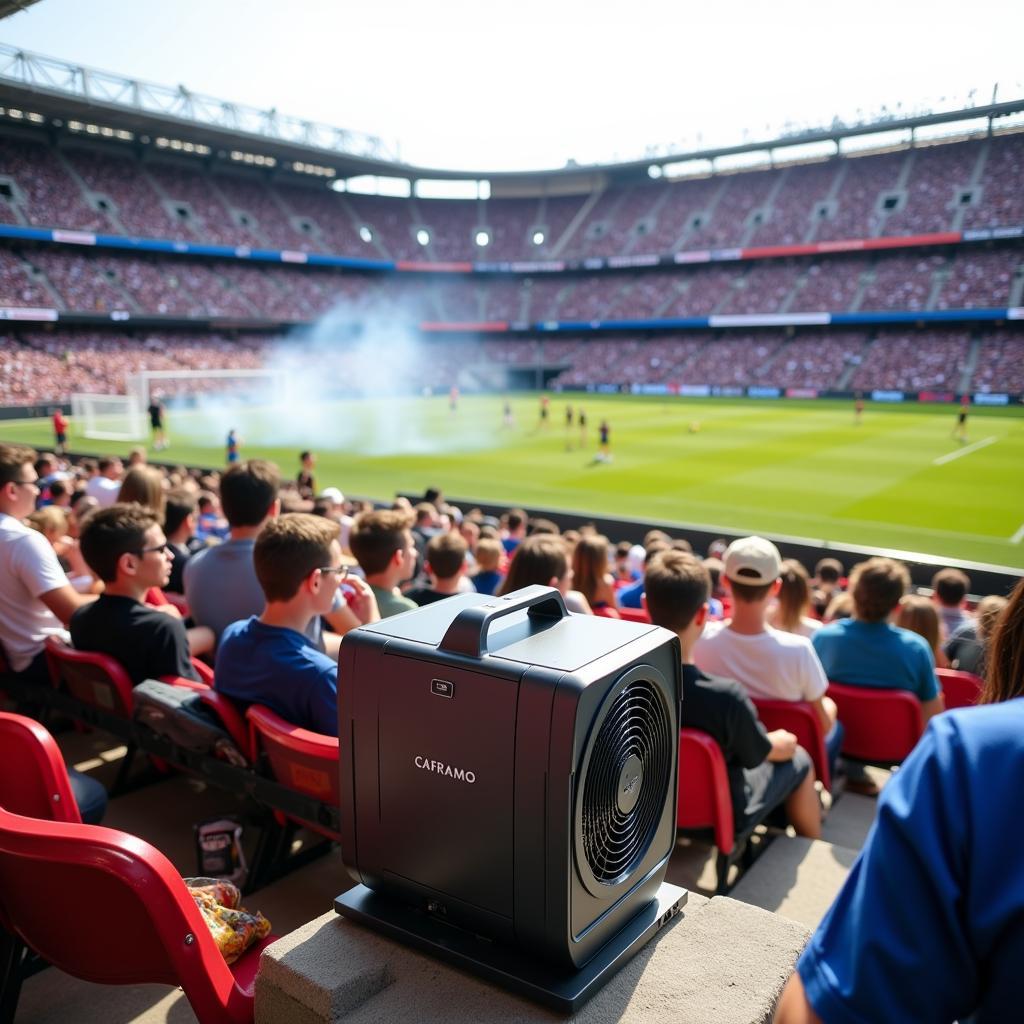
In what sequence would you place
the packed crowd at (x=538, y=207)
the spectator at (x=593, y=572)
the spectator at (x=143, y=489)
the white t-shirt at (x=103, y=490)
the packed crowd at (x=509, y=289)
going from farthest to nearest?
the packed crowd at (x=538, y=207)
the packed crowd at (x=509, y=289)
the white t-shirt at (x=103, y=490)
the spectator at (x=143, y=489)
the spectator at (x=593, y=572)

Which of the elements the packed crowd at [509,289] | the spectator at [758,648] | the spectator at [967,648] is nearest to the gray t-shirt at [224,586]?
the spectator at [758,648]

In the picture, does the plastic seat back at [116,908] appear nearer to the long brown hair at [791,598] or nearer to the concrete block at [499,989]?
the concrete block at [499,989]

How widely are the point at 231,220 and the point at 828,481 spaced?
48449 mm

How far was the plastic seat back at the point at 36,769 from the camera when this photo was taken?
2334mm

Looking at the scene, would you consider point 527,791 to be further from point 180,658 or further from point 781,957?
point 180,658

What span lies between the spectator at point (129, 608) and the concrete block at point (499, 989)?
2.67 meters

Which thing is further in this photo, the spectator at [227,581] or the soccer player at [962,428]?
the soccer player at [962,428]

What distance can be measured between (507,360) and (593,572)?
57.4 m

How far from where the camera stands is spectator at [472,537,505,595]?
689 cm

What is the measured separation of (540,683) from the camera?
52.6 inches

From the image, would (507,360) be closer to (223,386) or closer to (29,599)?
(223,386)

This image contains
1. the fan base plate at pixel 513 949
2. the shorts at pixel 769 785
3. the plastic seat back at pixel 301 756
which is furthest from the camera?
the shorts at pixel 769 785

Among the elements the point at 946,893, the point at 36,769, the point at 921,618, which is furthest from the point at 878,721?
the point at 36,769

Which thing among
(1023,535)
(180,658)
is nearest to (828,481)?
(1023,535)
